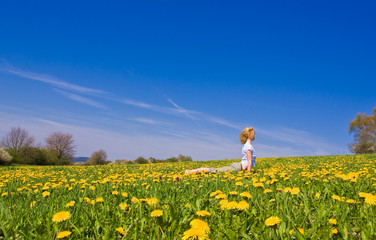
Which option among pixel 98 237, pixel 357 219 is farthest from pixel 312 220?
pixel 98 237

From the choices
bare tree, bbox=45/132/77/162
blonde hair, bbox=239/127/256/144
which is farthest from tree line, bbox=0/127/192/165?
blonde hair, bbox=239/127/256/144

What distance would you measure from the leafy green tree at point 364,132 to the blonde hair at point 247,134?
49023 mm

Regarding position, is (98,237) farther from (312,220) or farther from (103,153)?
(103,153)

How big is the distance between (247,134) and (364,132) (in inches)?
2063

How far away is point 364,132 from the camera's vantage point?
165 feet

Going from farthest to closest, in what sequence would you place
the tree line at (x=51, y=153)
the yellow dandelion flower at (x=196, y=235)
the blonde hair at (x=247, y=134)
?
the tree line at (x=51, y=153) < the blonde hair at (x=247, y=134) < the yellow dandelion flower at (x=196, y=235)

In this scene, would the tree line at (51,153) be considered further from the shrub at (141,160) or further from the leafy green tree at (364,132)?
the leafy green tree at (364,132)

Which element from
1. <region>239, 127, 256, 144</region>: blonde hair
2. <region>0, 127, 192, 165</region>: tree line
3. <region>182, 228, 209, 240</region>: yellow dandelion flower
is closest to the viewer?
<region>182, 228, 209, 240</region>: yellow dandelion flower

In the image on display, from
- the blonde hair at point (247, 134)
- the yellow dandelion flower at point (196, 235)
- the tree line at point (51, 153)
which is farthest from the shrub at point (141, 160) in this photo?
the yellow dandelion flower at point (196, 235)

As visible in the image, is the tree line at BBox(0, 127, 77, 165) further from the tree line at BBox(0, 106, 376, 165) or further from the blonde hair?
the blonde hair

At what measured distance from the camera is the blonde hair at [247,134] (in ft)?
29.6

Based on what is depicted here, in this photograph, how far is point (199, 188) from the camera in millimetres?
4500

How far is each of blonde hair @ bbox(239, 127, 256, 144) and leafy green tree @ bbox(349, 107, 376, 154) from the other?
49023mm

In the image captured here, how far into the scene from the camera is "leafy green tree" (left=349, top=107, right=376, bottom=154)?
4849cm
